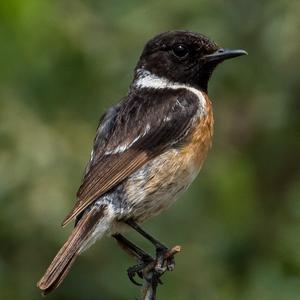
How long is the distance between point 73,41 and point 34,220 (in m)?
1.39

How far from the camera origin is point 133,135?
8.21m

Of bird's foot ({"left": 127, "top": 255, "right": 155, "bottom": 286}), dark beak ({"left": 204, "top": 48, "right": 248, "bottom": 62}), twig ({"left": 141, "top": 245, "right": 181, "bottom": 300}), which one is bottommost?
twig ({"left": 141, "top": 245, "right": 181, "bottom": 300})

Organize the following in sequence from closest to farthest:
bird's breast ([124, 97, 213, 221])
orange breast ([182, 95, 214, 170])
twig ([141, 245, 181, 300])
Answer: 1. twig ([141, 245, 181, 300])
2. bird's breast ([124, 97, 213, 221])
3. orange breast ([182, 95, 214, 170])

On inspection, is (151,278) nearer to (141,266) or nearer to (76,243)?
(76,243)

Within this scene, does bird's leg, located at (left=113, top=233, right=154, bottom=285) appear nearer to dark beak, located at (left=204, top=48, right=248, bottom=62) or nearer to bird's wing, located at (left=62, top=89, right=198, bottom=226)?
bird's wing, located at (left=62, top=89, right=198, bottom=226)

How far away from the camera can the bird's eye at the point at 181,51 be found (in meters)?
8.70

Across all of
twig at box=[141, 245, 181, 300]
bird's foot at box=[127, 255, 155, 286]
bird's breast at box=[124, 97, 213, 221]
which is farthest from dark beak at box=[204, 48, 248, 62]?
twig at box=[141, 245, 181, 300]

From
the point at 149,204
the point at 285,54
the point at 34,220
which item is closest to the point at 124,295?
the point at 34,220

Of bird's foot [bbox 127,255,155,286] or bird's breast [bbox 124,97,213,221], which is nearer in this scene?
bird's foot [bbox 127,255,155,286]

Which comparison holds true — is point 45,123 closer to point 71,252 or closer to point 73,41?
point 73,41

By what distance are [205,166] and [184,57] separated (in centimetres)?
166

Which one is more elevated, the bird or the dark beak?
the dark beak

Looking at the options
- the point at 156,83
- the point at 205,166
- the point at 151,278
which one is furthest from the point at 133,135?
the point at 205,166

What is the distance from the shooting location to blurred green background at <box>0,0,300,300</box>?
9297mm
